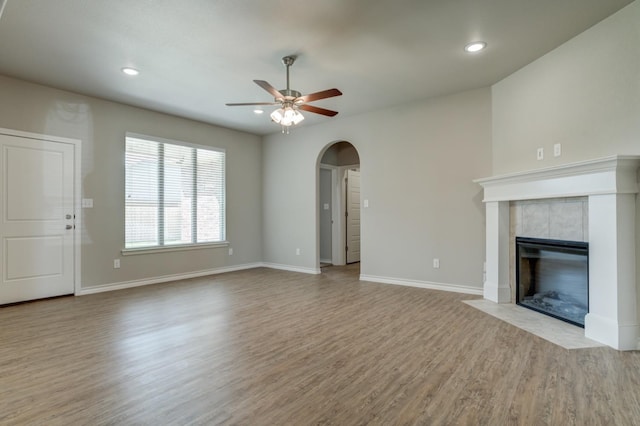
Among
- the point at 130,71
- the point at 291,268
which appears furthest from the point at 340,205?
the point at 130,71

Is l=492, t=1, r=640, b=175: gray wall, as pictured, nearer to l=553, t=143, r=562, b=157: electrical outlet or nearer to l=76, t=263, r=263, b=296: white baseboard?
l=553, t=143, r=562, b=157: electrical outlet

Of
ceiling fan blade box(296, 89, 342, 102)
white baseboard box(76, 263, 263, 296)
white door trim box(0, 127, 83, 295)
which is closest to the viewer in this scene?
ceiling fan blade box(296, 89, 342, 102)

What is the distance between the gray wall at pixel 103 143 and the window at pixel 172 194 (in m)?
0.15

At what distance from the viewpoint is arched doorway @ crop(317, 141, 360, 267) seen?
7160 millimetres

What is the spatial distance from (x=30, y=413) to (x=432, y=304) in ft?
12.1

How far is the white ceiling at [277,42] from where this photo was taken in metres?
2.67

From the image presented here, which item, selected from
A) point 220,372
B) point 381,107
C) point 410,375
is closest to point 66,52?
point 220,372

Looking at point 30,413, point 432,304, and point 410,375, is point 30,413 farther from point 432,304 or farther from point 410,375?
point 432,304

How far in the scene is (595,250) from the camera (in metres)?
2.89

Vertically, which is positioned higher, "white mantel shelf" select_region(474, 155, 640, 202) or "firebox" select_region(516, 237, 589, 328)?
"white mantel shelf" select_region(474, 155, 640, 202)

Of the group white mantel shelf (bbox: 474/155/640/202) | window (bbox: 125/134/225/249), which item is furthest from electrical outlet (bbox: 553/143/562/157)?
window (bbox: 125/134/225/249)

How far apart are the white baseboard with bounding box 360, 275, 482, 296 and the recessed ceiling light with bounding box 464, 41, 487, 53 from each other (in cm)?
292

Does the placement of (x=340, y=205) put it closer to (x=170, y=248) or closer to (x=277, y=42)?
(x=170, y=248)

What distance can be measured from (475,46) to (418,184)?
2.06 meters
